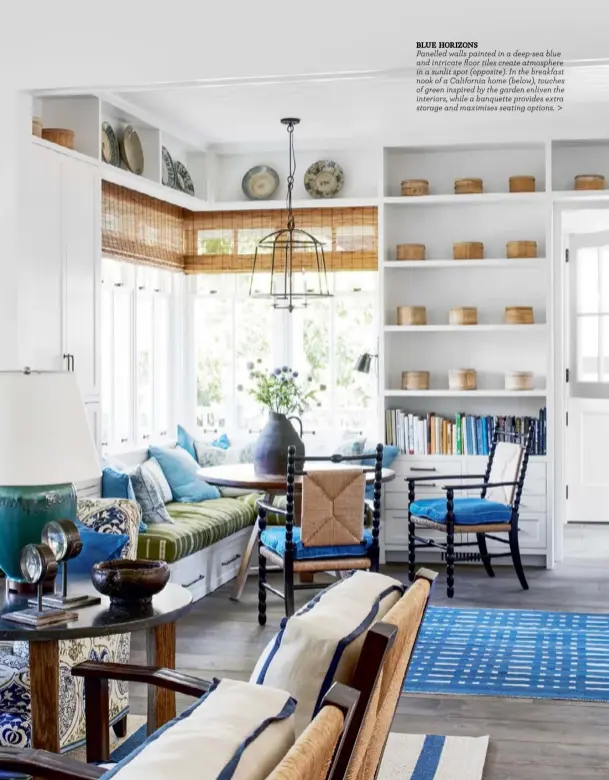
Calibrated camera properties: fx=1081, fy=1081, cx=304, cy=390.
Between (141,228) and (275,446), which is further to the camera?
(141,228)

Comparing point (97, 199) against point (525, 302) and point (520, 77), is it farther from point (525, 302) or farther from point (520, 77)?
point (525, 302)

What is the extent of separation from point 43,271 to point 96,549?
2170mm

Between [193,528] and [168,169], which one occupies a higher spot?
[168,169]

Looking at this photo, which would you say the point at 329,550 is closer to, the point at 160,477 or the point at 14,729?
the point at 160,477

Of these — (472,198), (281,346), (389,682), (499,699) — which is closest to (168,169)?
(281,346)

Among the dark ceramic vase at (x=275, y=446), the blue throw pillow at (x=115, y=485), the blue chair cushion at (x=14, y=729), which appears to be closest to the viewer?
the blue chair cushion at (x=14, y=729)

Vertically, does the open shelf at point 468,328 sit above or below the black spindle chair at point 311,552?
above

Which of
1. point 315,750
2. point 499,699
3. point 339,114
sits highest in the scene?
point 339,114

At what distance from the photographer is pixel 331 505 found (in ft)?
17.6

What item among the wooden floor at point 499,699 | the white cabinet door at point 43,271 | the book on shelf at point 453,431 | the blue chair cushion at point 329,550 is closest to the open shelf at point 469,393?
the book on shelf at point 453,431

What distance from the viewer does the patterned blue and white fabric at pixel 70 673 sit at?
3.29 m

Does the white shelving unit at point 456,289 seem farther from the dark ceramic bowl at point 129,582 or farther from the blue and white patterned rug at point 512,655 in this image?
the dark ceramic bowl at point 129,582

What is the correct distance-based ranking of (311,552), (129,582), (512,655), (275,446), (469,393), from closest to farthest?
(129,582)
(512,655)
(311,552)
(275,446)
(469,393)

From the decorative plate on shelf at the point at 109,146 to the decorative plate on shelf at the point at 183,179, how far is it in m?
0.96
